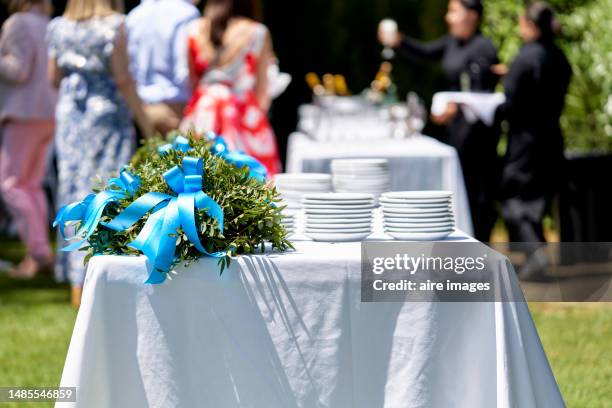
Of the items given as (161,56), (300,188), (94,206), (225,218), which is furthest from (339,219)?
(161,56)

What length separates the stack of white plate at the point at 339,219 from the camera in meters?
3.08

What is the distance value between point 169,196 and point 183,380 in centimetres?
47

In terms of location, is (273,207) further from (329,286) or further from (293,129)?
(293,129)

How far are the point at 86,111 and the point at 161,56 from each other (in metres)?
0.69

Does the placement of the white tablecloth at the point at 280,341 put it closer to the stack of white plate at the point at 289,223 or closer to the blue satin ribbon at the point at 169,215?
the blue satin ribbon at the point at 169,215

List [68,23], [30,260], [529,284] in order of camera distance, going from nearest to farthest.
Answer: [68,23]
[529,284]
[30,260]

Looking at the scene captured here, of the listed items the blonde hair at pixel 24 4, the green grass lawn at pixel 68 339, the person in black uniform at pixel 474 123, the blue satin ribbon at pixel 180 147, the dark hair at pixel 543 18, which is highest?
the blonde hair at pixel 24 4

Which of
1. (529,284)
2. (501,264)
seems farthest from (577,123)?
(501,264)

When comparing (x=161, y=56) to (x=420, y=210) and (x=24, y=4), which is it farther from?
(x=420, y=210)

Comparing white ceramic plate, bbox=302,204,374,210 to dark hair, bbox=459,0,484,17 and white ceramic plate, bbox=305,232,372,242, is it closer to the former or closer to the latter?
white ceramic plate, bbox=305,232,372,242

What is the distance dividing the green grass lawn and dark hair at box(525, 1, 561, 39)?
1748mm

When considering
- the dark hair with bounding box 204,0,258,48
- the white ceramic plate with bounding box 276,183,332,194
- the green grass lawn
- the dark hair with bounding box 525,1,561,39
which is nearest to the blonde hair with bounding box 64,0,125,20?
the dark hair with bounding box 204,0,258,48

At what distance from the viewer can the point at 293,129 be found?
12312 millimetres

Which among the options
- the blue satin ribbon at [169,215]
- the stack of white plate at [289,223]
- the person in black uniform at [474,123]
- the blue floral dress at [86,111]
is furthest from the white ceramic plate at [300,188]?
the person in black uniform at [474,123]
